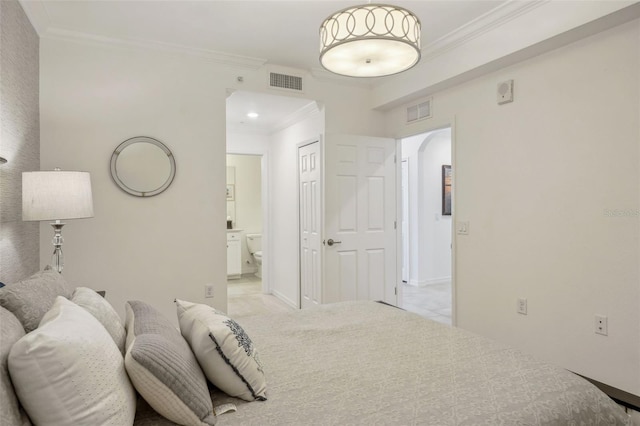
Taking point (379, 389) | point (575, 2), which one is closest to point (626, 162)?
point (575, 2)

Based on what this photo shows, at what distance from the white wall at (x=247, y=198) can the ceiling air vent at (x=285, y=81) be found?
11.1 ft

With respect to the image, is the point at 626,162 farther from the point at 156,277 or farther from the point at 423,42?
the point at 156,277

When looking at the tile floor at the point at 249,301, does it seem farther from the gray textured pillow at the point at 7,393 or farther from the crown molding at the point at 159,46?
the gray textured pillow at the point at 7,393

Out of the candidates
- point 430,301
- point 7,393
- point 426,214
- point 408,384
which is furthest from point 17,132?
point 426,214

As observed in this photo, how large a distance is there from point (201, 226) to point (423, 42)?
2.54 meters

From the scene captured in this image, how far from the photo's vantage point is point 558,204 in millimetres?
2709

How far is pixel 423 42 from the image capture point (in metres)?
3.35

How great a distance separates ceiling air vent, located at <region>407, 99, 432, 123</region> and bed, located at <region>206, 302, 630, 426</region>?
2468mm

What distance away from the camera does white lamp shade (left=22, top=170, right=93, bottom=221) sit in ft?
7.38

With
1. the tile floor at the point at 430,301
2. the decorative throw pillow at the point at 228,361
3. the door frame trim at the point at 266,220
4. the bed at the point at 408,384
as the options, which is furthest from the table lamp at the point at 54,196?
the tile floor at the point at 430,301

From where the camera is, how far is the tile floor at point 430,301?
4509 millimetres

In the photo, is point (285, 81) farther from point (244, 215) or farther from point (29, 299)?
point (244, 215)

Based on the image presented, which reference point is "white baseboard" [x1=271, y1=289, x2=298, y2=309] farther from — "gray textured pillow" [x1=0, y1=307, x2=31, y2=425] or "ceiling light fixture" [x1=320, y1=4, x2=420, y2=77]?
"gray textured pillow" [x1=0, y1=307, x2=31, y2=425]

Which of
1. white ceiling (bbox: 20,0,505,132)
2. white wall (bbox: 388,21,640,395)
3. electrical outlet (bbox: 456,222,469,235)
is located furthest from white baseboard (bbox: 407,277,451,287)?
white ceiling (bbox: 20,0,505,132)
